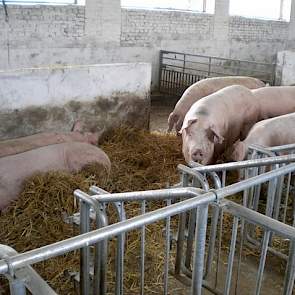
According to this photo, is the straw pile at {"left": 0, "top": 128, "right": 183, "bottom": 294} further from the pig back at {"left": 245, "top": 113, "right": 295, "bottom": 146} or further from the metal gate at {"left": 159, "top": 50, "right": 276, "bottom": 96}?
the metal gate at {"left": 159, "top": 50, "right": 276, "bottom": 96}

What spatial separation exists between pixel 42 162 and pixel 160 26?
7.44 m

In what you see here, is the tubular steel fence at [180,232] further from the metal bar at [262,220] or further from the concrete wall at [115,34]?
the concrete wall at [115,34]

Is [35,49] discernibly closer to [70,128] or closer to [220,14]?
[70,128]

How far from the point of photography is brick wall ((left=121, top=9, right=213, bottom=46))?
10.5 metres

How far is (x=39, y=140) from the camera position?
16.9 ft

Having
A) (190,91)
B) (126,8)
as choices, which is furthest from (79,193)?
(126,8)

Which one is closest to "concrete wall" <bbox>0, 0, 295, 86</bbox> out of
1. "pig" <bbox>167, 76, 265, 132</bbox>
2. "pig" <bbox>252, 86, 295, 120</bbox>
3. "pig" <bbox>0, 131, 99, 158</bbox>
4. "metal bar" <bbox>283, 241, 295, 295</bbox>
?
"pig" <bbox>167, 76, 265, 132</bbox>

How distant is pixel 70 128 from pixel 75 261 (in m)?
2.74

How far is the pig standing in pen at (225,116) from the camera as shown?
5.16 meters

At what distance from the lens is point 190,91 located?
22.3ft

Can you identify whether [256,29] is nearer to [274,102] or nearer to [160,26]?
[160,26]

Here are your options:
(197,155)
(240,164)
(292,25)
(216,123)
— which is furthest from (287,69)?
(292,25)

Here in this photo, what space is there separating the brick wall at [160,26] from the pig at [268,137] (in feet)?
20.3

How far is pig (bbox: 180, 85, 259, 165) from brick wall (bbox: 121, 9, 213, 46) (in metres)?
4.91
